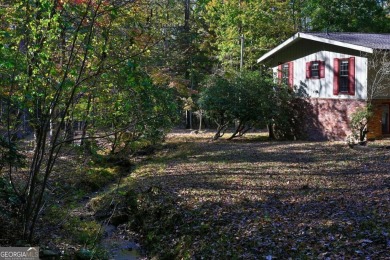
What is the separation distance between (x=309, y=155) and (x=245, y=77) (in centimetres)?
740

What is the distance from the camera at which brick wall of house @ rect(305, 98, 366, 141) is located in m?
19.3

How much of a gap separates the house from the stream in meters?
12.6

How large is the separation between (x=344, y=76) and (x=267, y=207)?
40.4 ft

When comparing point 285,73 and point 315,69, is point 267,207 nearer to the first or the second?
point 315,69

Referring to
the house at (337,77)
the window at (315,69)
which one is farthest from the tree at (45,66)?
the window at (315,69)

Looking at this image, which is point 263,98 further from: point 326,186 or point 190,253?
point 190,253

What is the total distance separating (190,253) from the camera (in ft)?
23.3

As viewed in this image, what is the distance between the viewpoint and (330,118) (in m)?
20.2

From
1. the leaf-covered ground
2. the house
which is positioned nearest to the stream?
the leaf-covered ground

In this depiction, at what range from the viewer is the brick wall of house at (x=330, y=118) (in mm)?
19281

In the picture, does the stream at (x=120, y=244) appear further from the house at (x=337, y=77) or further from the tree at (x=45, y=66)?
the house at (x=337, y=77)

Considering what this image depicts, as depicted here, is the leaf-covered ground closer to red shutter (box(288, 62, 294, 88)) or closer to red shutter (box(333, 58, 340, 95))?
red shutter (box(333, 58, 340, 95))

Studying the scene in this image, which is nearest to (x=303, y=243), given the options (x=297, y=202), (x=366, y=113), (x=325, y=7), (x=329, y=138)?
(x=297, y=202)

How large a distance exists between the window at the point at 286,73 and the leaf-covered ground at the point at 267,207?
8141 millimetres
